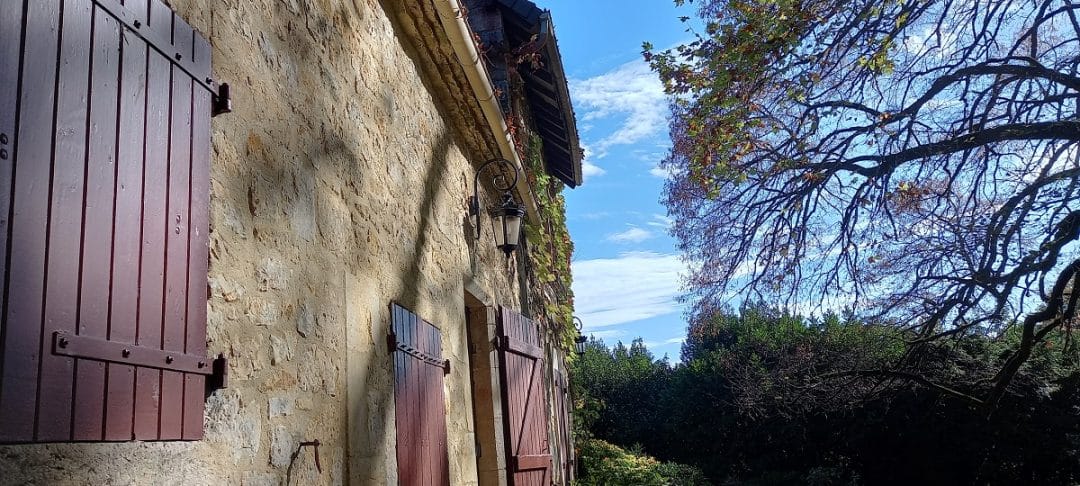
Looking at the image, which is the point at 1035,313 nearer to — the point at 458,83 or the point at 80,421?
the point at 458,83

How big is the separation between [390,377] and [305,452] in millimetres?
Result: 770

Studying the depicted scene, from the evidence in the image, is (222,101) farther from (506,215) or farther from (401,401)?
(506,215)

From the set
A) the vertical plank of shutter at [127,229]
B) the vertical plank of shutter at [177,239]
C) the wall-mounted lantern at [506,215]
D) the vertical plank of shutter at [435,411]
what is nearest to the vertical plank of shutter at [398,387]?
the vertical plank of shutter at [435,411]

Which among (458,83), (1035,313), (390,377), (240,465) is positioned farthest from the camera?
(1035,313)

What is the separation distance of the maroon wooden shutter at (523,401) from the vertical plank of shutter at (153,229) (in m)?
3.52

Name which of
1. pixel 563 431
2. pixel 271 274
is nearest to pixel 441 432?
pixel 271 274

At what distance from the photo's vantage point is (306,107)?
2586mm

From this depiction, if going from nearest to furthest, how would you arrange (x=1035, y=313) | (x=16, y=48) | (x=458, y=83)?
(x=16, y=48), (x=458, y=83), (x=1035, y=313)

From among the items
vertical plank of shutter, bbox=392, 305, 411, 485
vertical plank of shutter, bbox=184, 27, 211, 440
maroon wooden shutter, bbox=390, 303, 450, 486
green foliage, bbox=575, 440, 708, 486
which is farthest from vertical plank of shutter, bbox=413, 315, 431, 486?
green foliage, bbox=575, 440, 708, 486

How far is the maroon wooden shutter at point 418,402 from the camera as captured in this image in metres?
3.11

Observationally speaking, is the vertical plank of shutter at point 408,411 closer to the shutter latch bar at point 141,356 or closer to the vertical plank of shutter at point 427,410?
the vertical plank of shutter at point 427,410

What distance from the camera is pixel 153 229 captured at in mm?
1602

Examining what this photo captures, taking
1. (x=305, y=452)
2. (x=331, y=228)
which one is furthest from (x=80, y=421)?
(x=331, y=228)

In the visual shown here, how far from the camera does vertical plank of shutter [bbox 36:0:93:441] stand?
1294mm
